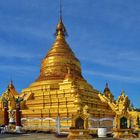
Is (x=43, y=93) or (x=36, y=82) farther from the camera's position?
(x=36, y=82)

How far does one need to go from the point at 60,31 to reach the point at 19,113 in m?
22.3

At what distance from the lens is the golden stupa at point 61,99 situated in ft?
141

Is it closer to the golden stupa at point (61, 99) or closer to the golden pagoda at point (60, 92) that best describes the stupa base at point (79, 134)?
the golden stupa at point (61, 99)

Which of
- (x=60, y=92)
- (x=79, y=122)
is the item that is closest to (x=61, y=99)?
(x=60, y=92)

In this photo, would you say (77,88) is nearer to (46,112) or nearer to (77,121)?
(46,112)

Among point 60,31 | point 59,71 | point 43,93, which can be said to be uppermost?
point 60,31

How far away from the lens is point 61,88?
48656 mm

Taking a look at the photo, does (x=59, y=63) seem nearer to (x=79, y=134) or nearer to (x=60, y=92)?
(x=60, y=92)

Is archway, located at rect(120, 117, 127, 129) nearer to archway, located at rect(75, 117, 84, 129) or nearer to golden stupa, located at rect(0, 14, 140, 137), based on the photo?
archway, located at rect(75, 117, 84, 129)

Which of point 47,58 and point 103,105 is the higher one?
point 47,58

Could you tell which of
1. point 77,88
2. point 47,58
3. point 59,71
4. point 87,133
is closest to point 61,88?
point 77,88

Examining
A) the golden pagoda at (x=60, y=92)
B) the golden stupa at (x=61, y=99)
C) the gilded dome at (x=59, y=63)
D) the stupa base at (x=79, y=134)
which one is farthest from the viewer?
the gilded dome at (x=59, y=63)

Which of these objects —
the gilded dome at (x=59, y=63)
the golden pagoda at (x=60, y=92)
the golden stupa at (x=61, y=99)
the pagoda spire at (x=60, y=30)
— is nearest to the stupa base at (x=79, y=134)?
the golden stupa at (x=61, y=99)

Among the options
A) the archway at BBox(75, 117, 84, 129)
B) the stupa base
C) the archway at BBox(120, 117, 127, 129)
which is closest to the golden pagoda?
the archway at BBox(120, 117, 127, 129)
